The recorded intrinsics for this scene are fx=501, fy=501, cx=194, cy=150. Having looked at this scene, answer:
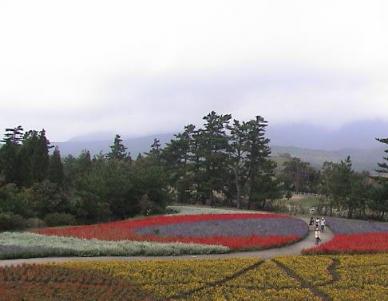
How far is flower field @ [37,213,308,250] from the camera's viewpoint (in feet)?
82.8

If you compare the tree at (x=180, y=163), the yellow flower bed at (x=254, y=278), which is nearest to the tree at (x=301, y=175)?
the tree at (x=180, y=163)

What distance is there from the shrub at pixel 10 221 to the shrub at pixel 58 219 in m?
3.36

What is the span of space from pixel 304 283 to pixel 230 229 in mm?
13353

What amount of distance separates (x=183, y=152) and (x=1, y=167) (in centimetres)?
2657

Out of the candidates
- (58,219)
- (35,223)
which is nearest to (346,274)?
(35,223)

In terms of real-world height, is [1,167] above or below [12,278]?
above

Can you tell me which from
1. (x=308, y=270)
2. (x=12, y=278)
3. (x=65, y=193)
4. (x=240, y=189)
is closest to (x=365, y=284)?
(x=308, y=270)

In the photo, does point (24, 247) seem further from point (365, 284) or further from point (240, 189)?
point (240, 189)

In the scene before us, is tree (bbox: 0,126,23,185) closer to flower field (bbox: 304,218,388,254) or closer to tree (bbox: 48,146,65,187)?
tree (bbox: 48,146,65,187)

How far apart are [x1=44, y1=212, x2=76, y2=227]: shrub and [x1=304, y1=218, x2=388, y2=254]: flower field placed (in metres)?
18.1

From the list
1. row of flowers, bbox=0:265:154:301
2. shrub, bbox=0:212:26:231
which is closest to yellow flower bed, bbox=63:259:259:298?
row of flowers, bbox=0:265:154:301

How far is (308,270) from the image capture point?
18.4m

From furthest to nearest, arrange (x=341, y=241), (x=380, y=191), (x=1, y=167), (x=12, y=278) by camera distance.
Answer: (x=380, y=191) < (x=1, y=167) < (x=341, y=241) < (x=12, y=278)

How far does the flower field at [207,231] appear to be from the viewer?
2523 centimetres
